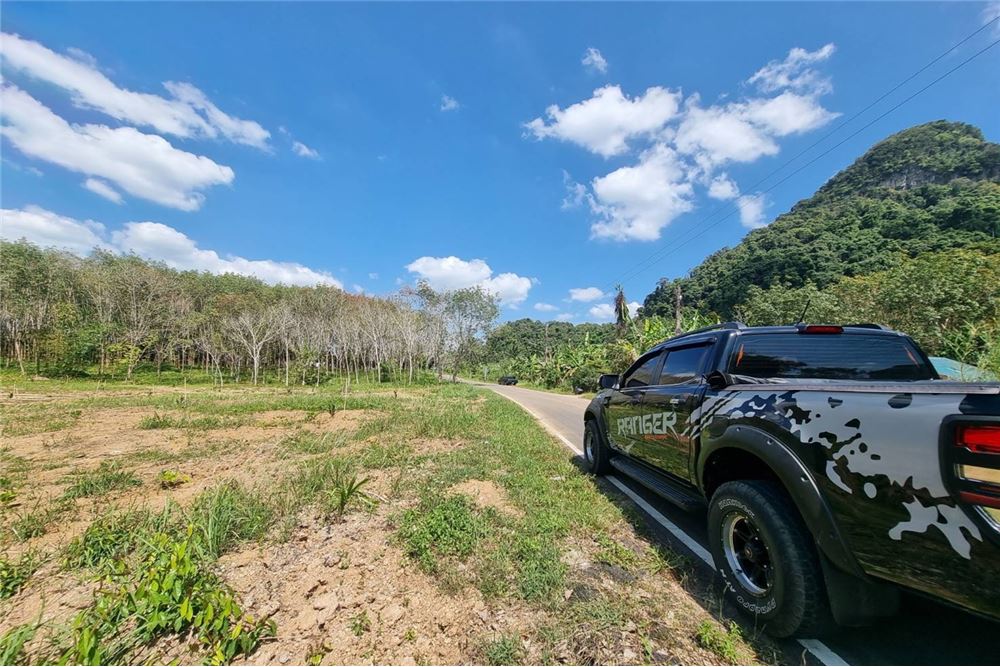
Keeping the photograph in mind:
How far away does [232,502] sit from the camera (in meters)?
3.82

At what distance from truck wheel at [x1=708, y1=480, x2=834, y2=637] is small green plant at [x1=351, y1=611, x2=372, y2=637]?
8.00ft

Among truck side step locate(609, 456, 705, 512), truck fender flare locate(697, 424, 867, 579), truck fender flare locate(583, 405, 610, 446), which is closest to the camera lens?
truck fender flare locate(697, 424, 867, 579)

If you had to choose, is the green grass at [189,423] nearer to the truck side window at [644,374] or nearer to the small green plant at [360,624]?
the small green plant at [360,624]

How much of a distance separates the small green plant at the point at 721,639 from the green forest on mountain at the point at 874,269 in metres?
13.3

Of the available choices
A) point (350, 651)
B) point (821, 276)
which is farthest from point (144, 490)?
point (821, 276)

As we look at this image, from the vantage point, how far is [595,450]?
5734mm

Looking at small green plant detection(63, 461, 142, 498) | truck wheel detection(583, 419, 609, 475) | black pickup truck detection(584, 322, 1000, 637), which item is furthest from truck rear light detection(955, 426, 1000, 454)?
small green plant detection(63, 461, 142, 498)

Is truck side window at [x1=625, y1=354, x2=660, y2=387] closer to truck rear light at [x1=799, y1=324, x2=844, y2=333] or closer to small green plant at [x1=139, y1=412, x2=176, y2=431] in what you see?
Result: truck rear light at [x1=799, y1=324, x2=844, y2=333]

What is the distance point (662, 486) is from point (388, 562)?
105 inches

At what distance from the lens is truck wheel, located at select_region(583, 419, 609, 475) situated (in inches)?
216

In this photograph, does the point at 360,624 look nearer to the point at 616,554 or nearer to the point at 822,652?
the point at 616,554

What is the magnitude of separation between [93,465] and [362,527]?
5.48 m

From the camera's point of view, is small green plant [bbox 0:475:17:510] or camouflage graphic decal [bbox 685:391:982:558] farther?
small green plant [bbox 0:475:17:510]

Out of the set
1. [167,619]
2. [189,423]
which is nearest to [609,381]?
[167,619]
